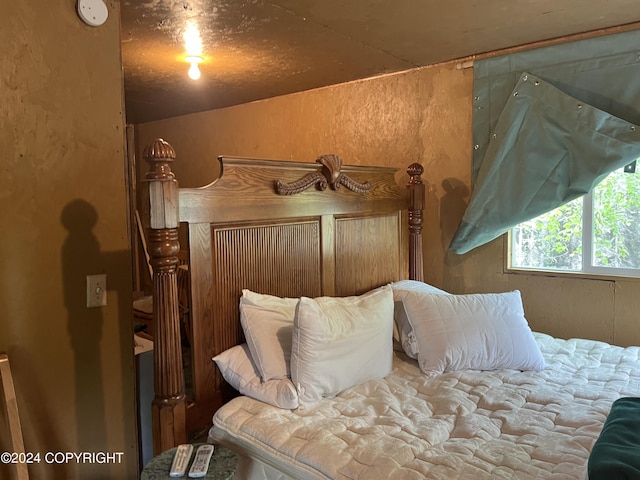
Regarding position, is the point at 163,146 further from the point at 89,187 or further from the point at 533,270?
the point at 533,270

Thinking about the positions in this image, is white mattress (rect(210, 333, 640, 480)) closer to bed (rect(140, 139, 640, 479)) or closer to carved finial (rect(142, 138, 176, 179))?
bed (rect(140, 139, 640, 479))

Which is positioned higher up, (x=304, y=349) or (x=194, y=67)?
(x=194, y=67)

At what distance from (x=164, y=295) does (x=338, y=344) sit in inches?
25.6

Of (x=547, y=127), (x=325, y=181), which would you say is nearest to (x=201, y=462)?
(x=325, y=181)

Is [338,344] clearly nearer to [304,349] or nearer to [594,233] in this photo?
[304,349]

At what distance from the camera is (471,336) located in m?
2.01

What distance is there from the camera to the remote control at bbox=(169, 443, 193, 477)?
4.43 feet

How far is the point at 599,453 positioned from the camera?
1.14 metres

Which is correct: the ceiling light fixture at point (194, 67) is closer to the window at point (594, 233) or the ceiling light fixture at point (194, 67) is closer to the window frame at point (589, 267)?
the window at point (594, 233)

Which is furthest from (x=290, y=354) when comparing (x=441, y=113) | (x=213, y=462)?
(x=441, y=113)

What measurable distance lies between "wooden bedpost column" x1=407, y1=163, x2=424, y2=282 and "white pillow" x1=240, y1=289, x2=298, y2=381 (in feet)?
3.46

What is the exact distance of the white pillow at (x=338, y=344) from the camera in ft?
5.59

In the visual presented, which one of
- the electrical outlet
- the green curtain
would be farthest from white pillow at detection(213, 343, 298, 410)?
the green curtain

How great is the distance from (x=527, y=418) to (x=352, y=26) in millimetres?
1714
